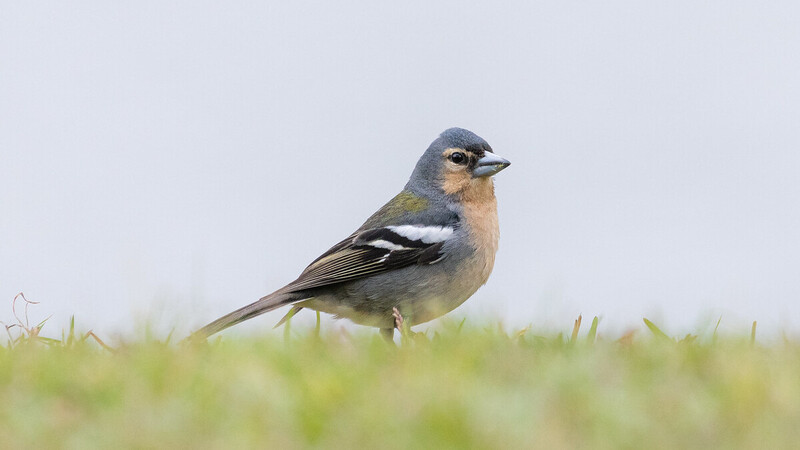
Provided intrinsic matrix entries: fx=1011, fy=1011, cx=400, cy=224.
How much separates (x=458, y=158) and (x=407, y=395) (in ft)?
14.3

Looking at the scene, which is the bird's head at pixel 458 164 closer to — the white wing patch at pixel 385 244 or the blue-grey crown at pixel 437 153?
the blue-grey crown at pixel 437 153

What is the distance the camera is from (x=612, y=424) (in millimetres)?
4328

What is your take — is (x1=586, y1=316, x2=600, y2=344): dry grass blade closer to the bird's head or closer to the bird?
the bird

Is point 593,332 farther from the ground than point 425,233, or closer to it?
closer to it

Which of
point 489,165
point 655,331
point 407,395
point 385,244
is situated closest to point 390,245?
point 385,244

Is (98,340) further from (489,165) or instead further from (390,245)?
(489,165)

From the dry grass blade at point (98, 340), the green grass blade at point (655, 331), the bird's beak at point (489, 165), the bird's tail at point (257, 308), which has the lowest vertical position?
the green grass blade at point (655, 331)

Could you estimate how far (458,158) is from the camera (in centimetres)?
A: 867

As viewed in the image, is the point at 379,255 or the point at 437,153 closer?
the point at 379,255

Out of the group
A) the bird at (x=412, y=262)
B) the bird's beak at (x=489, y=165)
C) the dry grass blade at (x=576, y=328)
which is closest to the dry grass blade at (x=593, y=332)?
the dry grass blade at (x=576, y=328)

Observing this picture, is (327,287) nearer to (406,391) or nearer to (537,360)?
(537,360)

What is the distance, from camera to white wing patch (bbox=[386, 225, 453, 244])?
8.05 meters

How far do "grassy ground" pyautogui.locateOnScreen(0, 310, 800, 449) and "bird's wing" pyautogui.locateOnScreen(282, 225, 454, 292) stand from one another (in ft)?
6.18

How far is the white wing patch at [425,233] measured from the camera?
805 cm
